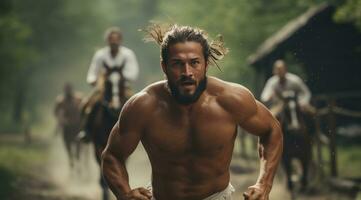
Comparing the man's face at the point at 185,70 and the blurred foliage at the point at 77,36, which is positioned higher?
the blurred foliage at the point at 77,36

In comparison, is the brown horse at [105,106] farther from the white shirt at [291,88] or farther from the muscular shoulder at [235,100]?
the muscular shoulder at [235,100]

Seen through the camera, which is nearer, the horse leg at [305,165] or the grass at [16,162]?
the horse leg at [305,165]

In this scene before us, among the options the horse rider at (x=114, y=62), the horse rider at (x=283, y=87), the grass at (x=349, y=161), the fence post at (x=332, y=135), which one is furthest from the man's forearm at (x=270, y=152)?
the grass at (x=349, y=161)

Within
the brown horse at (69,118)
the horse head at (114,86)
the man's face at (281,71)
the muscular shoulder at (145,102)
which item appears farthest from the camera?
the brown horse at (69,118)

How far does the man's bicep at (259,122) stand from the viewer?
4.25m

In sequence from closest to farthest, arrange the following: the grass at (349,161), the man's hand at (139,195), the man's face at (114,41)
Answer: the man's hand at (139,195) → the man's face at (114,41) → the grass at (349,161)

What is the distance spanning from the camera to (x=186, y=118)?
4.18 meters

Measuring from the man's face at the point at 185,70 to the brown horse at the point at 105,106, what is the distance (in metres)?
6.35

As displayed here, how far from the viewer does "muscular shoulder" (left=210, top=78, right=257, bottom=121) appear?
419cm

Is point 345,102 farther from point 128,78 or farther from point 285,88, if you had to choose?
point 128,78

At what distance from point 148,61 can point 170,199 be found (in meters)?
66.0

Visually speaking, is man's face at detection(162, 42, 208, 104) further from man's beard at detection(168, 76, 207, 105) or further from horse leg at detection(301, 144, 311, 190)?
horse leg at detection(301, 144, 311, 190)

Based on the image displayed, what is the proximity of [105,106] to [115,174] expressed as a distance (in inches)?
264

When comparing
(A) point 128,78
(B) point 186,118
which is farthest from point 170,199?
(A) point 128,78
